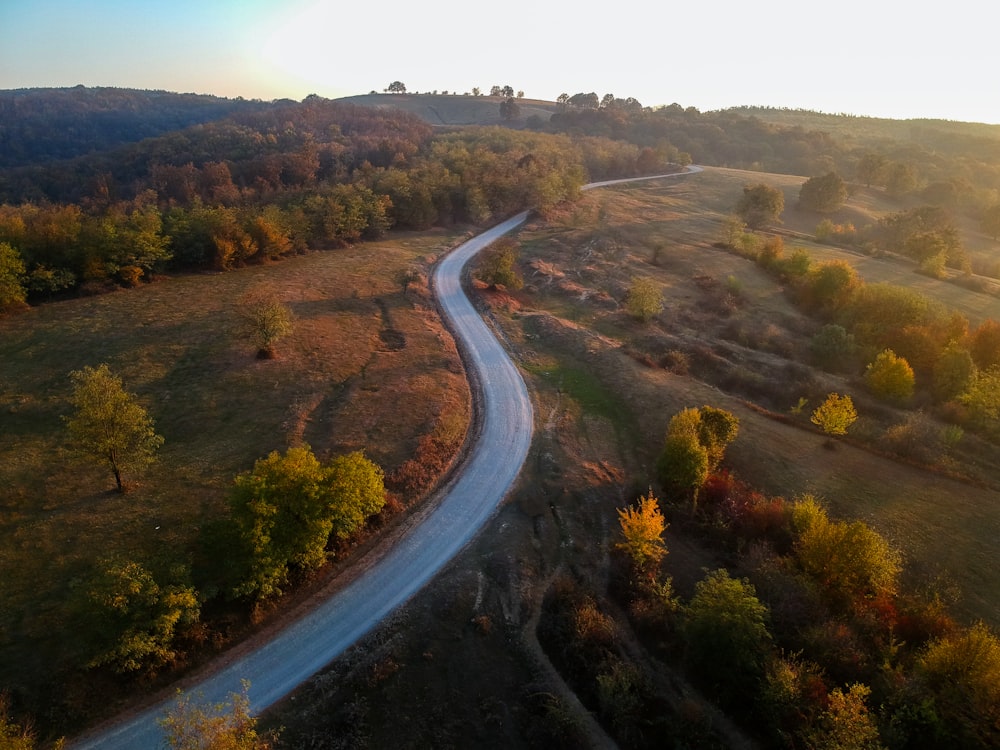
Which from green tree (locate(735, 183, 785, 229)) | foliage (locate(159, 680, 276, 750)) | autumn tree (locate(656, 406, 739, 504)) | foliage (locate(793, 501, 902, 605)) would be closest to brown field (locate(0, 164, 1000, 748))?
autumn tree (locate(656, 406, 739, 504))

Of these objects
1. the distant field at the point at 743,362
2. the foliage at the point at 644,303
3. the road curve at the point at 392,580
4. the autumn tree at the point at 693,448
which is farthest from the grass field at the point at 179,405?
the foliage at the point at 644,303

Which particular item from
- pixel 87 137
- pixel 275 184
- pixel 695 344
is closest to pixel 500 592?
pixel 695 344

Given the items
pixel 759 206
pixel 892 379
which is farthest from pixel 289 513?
A: pixel 759 206

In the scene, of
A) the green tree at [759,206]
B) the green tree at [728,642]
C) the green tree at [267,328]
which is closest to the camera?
the green tree at [728,642]

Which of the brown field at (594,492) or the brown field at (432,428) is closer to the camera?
the brown field at (594,492)

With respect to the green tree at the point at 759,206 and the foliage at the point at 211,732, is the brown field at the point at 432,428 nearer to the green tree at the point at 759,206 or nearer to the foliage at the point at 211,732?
the foliage at the point at 211,732

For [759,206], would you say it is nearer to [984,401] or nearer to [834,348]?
[834,348]

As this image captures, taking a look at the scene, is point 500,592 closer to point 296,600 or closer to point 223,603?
point 296,600

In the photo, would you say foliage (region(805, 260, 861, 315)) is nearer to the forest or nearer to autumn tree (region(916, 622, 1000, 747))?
the forest
